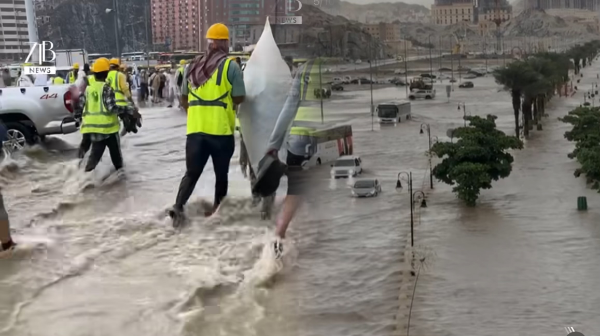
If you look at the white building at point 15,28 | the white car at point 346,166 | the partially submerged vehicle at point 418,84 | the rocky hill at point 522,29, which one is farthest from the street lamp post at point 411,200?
the white building at point 15,28

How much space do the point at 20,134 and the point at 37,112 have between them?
38cm

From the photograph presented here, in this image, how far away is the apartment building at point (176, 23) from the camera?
353 centimetres

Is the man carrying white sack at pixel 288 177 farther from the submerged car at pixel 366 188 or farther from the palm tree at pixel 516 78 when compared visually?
the palm tree at pixel 516 78

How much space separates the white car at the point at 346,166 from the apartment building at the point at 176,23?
921 millimetres

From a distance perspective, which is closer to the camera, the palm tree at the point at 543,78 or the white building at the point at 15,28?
the white building at the point at 15,28

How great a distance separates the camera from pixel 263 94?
10.3ft

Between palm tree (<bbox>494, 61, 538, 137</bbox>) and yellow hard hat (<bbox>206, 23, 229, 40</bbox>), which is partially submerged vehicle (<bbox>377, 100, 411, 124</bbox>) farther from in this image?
yellow hard hat (<bbox>206, 23, 229, 40</bbox>)

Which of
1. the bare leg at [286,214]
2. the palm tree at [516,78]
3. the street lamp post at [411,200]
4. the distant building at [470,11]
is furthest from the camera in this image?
the palm tree at [516,78]

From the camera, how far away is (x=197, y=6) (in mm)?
3455

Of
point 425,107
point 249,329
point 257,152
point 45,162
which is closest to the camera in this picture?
point 249,329

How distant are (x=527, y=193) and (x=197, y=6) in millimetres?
6462

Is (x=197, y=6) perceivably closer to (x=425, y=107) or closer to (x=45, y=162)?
(x=45, y=162)

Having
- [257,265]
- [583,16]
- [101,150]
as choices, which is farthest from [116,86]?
[583,16]

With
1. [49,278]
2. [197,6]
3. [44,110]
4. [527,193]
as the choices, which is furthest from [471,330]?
[527,193]
